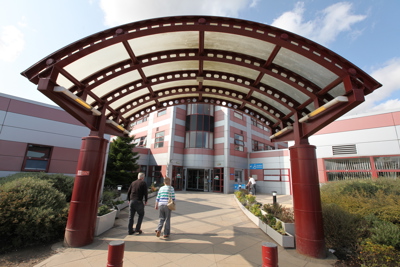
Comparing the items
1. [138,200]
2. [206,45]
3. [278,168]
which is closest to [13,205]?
[138,200]

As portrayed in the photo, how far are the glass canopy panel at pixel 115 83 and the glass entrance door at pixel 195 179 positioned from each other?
60.3 feet

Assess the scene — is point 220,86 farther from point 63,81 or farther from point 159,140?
point 159,140

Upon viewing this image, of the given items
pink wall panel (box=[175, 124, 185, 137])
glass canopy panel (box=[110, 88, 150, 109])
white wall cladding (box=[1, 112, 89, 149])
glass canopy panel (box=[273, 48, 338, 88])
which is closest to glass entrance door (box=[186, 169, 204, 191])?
pink wall panel (box=[175, 124, 185, 137])

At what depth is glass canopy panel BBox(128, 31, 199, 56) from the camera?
538 centimetres

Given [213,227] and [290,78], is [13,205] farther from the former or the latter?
[290,78]

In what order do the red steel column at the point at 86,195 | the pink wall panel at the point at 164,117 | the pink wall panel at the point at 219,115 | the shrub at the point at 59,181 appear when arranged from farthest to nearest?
the pink wall panel at the point at 164,117
the pink wall panel at the point at 219,115
the shrub at the point at 59,181
the red steel column at the point at 86,195

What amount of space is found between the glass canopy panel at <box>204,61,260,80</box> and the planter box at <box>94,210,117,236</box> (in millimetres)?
6477

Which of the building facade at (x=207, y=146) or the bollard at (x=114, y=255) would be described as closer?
the bollard at (x=114, y=255)

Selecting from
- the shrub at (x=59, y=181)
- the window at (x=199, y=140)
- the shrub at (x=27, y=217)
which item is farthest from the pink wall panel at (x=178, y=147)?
the shrub at (x=27, y=217)

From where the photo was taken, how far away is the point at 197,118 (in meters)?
24.6

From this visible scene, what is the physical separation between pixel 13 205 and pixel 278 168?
73.9ft

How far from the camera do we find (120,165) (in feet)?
62.6

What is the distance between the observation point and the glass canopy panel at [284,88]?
6.49m

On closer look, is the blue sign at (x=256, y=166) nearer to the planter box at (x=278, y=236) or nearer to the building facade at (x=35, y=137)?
the planter box at (x=278, y=236)
